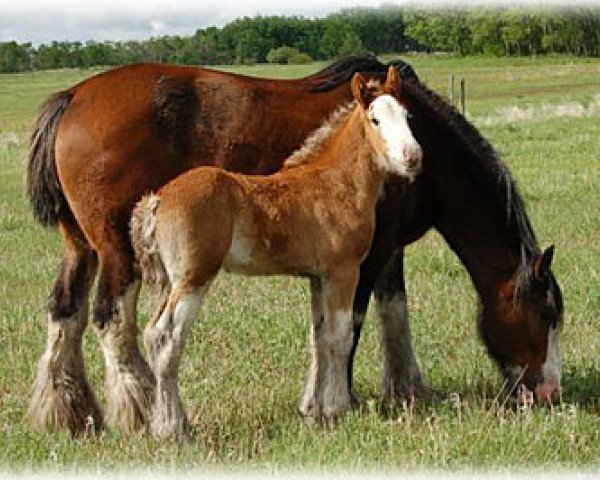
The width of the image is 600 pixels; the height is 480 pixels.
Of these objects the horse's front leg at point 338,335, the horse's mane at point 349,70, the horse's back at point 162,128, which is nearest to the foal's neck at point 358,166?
the horse's front leg at point 338,335

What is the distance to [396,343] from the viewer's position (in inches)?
255

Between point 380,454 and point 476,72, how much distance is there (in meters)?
46.4

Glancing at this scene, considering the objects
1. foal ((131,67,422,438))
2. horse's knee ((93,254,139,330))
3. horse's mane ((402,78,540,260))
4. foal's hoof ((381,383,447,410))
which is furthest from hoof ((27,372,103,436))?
horse's mane ((402,78,540,260))

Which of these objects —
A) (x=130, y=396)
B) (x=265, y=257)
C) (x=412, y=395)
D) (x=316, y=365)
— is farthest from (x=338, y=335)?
(x=130, y=396)

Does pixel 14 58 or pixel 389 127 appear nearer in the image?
pixel 389 127

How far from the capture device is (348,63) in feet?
20.3

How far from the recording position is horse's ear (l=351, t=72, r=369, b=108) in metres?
5.26

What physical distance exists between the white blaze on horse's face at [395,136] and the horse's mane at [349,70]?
0.95m

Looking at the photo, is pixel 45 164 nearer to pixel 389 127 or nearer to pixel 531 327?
Result: pixel 389 127

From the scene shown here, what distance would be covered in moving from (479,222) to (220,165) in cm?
156

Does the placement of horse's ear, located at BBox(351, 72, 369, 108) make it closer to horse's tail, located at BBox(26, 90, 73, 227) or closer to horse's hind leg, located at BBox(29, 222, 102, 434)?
horse's tail, located at BBox(26, 90, 73, 227)

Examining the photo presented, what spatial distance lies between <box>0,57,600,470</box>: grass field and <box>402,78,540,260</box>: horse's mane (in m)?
0.98


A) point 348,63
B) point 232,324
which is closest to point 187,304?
point 348,63

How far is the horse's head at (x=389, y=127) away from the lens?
501 cm
